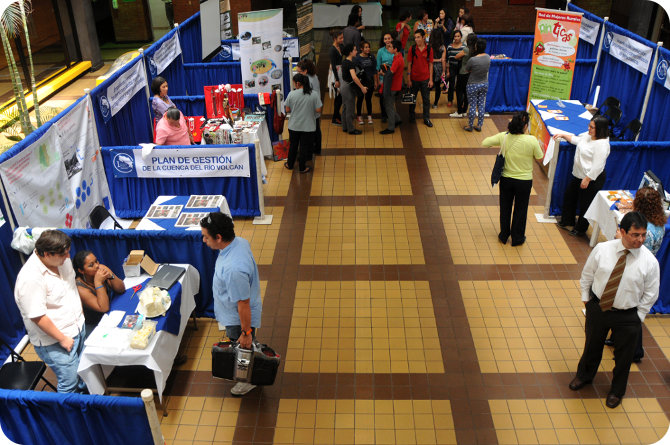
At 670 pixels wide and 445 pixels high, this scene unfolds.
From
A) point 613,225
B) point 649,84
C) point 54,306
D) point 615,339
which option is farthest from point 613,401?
point 649,84

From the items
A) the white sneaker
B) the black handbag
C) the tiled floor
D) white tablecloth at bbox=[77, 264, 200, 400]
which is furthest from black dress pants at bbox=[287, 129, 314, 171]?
the white sneaker

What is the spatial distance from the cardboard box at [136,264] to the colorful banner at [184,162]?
2.28 metres

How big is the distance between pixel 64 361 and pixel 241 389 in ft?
5.06

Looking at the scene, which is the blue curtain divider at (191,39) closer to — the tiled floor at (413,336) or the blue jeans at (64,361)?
the tiled floor at (413,336)

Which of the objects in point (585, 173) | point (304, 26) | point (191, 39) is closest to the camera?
point (585, 173)

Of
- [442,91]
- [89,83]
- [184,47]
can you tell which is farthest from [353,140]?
[89,83]

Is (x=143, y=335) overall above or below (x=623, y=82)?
below

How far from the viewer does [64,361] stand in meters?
4.75

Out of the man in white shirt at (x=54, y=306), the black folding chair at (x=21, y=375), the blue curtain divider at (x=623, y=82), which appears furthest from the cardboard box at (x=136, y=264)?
the blue curtain divider at (x=623, y=82)

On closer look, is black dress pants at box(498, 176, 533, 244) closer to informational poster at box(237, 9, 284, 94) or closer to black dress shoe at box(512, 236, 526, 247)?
black dress shoe at box(512, 236, 526, 247)

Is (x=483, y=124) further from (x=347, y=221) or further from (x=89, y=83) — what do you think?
(x=89, y=83)

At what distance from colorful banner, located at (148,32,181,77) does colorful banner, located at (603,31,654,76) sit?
325 inches

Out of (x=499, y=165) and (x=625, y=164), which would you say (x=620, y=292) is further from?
(x=625, y=164)

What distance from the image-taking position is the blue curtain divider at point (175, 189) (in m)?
7.80
